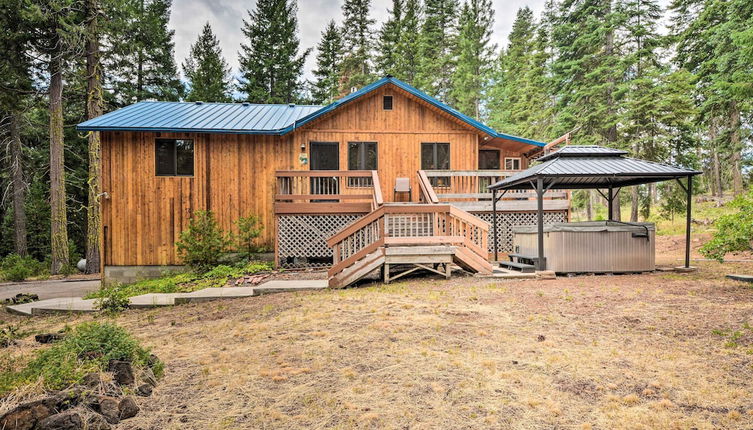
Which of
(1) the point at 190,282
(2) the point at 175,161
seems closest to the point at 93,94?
(2) the point at 175,161

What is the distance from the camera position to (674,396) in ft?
9.15

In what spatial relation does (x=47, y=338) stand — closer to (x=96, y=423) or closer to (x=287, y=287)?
(x=96, y=423)

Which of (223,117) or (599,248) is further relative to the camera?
(223,117)

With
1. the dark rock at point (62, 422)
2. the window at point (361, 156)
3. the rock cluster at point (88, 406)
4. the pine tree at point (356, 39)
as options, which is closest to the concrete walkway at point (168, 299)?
the rock cluster at point (88, 406)

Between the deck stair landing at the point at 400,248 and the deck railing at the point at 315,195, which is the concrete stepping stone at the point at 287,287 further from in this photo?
the deck railing at the point at 315,195

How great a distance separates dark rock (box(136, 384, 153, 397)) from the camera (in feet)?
9.92

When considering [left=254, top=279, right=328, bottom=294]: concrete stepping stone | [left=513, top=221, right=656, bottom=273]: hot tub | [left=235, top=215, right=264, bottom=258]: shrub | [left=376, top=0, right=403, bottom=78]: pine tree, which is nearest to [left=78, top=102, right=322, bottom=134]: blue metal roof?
[left=235, top=215, right=264, bottom=258]: shrub

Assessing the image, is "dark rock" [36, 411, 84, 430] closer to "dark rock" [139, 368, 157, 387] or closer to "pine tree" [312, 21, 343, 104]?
"dark rock" [139, 368, 157, 387]

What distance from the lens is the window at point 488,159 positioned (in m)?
15.7

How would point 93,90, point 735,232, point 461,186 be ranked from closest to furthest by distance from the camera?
point 735,232, point 461,186, point 93,90

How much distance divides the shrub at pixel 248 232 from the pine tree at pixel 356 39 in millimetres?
21061

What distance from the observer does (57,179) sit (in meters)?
15.5

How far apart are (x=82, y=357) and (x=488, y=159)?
14.9m

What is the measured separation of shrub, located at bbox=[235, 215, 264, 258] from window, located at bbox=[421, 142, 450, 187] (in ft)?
20.0
